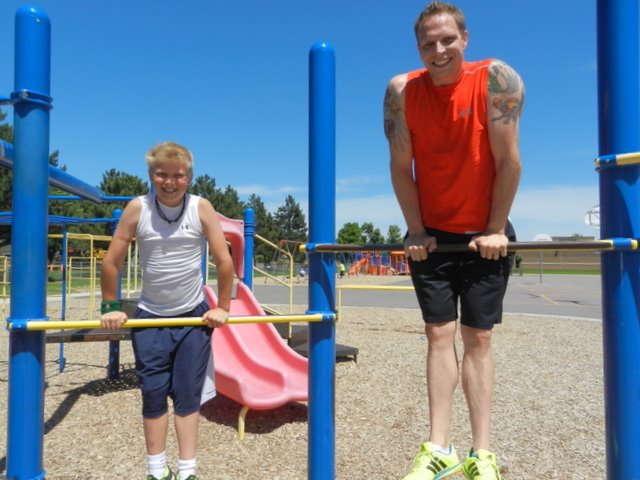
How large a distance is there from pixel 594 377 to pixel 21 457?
485cm

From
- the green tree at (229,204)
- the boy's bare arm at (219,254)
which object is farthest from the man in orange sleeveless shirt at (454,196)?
the green tree at (229,204)

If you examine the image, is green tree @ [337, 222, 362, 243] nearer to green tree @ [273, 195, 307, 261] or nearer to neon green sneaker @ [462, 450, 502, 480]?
green tree @ [273, 195, 307, 261]

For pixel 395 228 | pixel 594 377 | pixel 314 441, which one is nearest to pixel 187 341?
pixel 314 441

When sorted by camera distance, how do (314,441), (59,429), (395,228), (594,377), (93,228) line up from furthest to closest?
(395,228) < (93,228) < (594,377) < (59,429) < (314,441)

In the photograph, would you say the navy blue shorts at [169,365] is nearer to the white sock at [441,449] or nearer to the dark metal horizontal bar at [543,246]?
the dark metal horizontal bar at [543,246]

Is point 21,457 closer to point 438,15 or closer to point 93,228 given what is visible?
point 438,15

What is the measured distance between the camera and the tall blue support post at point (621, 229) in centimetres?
165

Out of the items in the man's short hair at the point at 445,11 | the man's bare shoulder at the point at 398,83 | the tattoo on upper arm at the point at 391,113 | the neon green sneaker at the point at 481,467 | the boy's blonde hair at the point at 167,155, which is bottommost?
the neon green sneaker at the point at 481,467

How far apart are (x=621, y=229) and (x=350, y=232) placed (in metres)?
76.5

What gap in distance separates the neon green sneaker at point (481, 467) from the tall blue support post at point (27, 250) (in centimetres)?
154

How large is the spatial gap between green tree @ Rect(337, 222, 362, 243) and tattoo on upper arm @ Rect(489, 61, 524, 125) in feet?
243

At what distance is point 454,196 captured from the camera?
5.93ft

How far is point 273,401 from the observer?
3.68 metres

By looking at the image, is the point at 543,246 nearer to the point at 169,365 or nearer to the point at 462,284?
the point at 462,284
